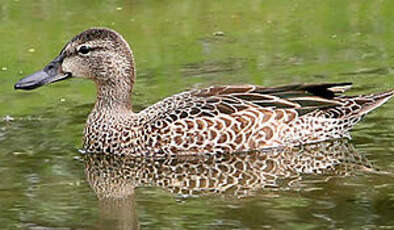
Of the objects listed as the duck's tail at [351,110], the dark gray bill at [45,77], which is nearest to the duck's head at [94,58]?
the dark gray bill at [45,77]

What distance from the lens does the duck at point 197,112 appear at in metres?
10.9

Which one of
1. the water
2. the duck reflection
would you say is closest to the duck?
the duck reflection

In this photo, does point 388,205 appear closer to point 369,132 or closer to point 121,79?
point 369,132

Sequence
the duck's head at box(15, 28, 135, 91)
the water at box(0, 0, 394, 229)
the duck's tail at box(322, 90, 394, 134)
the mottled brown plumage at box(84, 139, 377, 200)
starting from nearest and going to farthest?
1. the water at box(0, 0, 394, 229)
2. the mottled brown plumage at box(84, 139, 377, 200)
3. the duck's tail at box(322, 90, 394, 134)
4. the duck's head at box(15, 28, 135, 91)

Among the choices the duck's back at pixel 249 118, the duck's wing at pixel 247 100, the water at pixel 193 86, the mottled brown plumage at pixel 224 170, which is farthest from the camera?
the duck's wing at pixel 247 100

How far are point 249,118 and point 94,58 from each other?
5.50 feet

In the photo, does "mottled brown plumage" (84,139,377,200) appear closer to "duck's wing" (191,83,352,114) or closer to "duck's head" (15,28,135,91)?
"duck's wing" (191,83,352,114)

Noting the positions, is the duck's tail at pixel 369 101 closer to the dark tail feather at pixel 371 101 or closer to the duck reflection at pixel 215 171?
the dark tail feather at pixel 371 101

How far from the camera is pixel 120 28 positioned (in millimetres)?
16094

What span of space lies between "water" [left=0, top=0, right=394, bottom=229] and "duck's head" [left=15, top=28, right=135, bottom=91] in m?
0.68

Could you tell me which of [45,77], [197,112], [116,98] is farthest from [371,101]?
[45,77]

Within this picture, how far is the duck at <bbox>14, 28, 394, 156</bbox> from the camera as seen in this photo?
1093cm

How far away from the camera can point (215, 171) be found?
10344 mm

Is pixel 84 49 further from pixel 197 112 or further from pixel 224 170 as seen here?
pixel 224 170
